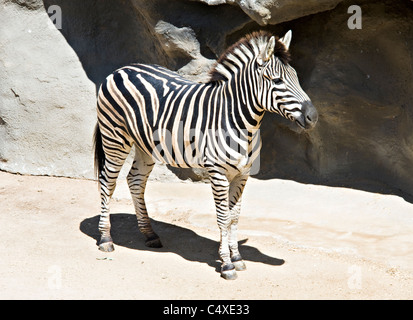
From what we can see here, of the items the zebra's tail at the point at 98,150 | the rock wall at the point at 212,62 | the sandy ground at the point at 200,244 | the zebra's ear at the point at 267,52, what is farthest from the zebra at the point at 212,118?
the rock wall at the point at 212,62

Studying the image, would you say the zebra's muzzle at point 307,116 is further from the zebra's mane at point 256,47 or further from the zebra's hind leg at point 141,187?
the zebra's hind leg at point 141,187

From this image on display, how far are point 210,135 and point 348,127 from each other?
331 cm

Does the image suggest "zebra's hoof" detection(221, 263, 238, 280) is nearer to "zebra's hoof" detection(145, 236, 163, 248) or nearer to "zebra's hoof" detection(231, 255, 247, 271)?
"zebra's hoof" detection(231, 255, 247, 271)

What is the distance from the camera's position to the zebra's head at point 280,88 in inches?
240

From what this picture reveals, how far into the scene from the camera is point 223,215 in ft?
21.8

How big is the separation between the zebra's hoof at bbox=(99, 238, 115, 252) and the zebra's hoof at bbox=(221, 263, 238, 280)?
1538 mm

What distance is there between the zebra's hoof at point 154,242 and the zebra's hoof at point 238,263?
3.80 feet

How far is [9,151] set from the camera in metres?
10.4

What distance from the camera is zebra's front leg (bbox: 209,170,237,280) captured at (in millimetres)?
6523

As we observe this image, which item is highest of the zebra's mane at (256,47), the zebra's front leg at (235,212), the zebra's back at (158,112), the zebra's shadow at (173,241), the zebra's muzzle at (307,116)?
the zebra's mane at (256,47)

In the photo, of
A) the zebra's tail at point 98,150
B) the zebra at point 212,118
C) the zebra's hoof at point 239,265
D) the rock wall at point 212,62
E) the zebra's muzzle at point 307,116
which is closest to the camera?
the zebra's muzzle at point 307,116

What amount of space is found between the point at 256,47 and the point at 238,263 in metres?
2.28

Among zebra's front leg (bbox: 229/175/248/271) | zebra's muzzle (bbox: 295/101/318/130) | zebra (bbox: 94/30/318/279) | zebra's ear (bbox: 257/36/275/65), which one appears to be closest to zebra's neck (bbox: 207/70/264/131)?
zebra (bbox: 94/30/318/279)

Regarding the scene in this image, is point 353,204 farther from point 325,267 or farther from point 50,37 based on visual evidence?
point 50,37
